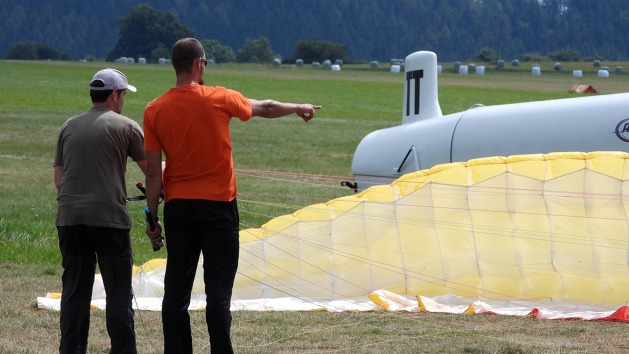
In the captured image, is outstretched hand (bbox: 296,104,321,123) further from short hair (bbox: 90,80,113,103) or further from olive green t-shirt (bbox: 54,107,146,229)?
short hair (bbox: 90,80,113,103)

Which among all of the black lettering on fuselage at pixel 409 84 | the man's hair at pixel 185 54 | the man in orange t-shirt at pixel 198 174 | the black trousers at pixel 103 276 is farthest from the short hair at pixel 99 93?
the black lettering on fuselage at pixel 409 84

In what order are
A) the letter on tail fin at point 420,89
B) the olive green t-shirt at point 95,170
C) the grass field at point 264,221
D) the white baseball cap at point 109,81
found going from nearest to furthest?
the olive green t-shirt at point 95,170 < the white baseball cap at point 109,81 < the grass field at point 264,221 < the letter on tail fin at point 420,89

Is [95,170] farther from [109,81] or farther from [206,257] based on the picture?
[206,257]

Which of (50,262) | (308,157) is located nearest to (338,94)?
(308,157)

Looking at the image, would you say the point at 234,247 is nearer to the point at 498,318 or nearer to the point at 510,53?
the point at 498,318

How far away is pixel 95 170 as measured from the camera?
5.52 metres

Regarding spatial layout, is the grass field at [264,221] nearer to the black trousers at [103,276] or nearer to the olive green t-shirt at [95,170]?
the black trousers at [103,276]

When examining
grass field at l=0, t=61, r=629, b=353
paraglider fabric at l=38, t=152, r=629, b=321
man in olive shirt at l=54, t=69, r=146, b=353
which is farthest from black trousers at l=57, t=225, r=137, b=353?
paraglider fabric at l=38, t=152, r=629, b=321

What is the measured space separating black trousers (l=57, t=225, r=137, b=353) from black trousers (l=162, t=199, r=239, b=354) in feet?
0.83

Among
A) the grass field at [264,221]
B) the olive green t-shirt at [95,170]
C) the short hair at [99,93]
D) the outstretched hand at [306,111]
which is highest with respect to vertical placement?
the short hair at [99,93]

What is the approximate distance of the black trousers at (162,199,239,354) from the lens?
5320 millimetres

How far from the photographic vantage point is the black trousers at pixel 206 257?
17.5 feet

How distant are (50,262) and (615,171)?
5438 millimetres

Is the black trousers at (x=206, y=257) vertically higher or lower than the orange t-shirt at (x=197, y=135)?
lower
